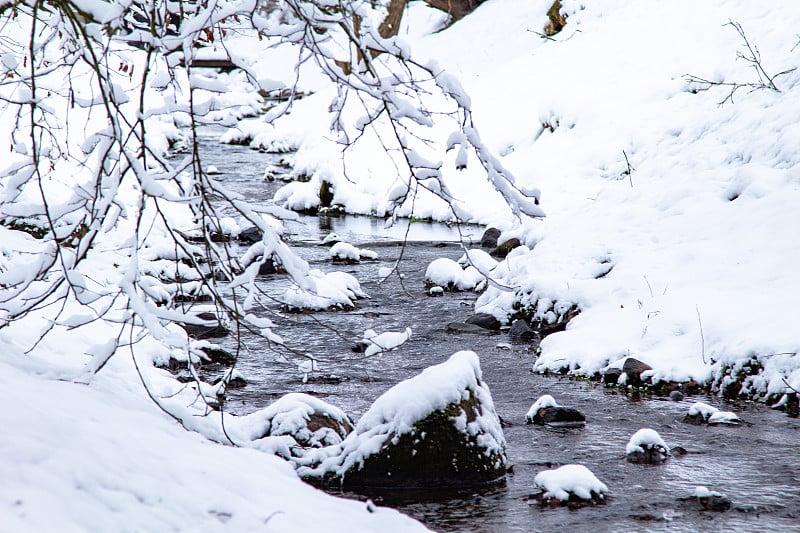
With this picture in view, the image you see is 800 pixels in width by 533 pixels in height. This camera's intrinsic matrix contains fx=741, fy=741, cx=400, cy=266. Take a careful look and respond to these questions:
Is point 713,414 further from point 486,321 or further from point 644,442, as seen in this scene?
point 486,321

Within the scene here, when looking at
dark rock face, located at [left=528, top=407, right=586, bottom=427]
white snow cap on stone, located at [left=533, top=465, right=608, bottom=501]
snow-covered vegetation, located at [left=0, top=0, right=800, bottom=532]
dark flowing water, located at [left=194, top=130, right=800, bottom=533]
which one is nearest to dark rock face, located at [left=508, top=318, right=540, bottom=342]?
dark flowing water, located at [left=194, top=130, right=800, bottom=533]

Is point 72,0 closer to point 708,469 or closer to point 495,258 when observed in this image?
point 708,469

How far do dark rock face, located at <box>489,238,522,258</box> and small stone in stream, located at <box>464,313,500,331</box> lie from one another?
118 inches

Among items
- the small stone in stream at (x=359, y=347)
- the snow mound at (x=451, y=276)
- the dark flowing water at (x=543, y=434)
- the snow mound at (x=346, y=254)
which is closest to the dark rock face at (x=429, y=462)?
the dark flowing water at (x=543, y=434)

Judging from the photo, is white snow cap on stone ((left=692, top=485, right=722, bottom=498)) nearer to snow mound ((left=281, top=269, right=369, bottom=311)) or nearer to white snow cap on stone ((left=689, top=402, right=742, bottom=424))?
white snow cap on stone ((left=689, top=402, right=742, bottom=424))

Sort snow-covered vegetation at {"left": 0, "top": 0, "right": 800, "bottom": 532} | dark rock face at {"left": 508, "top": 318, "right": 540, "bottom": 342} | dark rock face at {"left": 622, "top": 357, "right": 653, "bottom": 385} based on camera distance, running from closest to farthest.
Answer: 1. snow-covered vegetation at {"left": 0, "top": 0, "right": 800, "bottom": 532}
2. dark rock face at {"left": 622, "top": 357, "right": 653, "bottom": 385}
3. dark rock face at {"left": 508, "top": 318, "right": 540, "bottom": 342}

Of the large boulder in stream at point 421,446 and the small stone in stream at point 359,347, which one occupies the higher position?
the large boulder in stream at point 421,446

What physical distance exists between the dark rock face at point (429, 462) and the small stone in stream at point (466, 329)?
11.6 feet

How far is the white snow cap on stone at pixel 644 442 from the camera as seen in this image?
4504mm

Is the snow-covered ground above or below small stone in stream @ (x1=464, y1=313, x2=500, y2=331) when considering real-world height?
above

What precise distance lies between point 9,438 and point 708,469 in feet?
11.9

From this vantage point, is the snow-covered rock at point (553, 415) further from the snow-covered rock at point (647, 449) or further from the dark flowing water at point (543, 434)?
the snow-covered rock at point (647, 449)

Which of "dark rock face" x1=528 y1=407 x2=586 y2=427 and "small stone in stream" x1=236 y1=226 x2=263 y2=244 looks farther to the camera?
"small stone in stream" x1=236 y1=226 x2=263 y2=244

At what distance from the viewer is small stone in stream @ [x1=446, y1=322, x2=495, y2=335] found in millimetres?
7711
